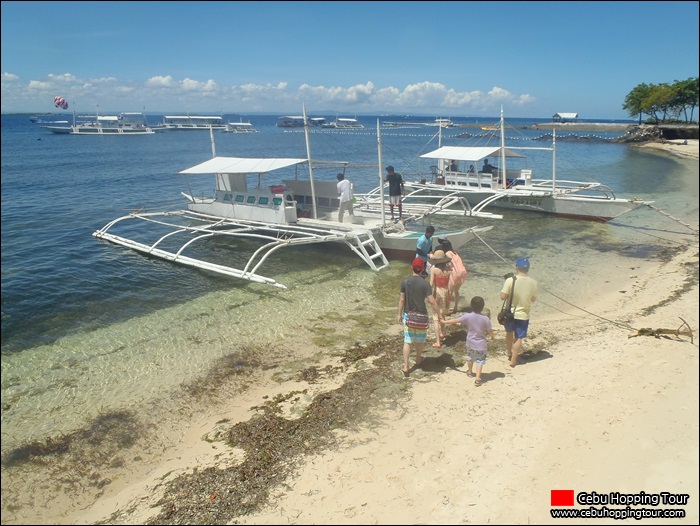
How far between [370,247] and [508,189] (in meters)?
12.9

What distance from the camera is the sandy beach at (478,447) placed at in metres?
4.60

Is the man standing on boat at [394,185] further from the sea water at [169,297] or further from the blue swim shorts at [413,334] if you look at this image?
the blue swim shorts at [413,334]

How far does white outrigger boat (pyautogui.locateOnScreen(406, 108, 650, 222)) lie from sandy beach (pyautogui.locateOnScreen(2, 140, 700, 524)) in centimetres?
1517

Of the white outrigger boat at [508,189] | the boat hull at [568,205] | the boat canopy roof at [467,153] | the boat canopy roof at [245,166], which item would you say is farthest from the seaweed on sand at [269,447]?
the boat hull at [568,205]

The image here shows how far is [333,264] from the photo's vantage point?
16.1 m

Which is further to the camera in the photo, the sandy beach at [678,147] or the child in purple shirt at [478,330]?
the sandy beach at [678,147]

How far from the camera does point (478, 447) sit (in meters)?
5.55

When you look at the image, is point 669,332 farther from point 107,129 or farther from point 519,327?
point 107,129

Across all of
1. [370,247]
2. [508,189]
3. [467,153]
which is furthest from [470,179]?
[370,247]

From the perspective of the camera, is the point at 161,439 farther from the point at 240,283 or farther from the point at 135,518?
A: the point at 240,283

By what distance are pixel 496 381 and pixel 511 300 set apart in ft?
4.76

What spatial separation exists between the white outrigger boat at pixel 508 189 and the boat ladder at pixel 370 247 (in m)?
8.92

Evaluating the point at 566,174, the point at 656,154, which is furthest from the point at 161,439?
the point at 656,154

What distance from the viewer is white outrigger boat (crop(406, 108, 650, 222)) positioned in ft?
73.1
